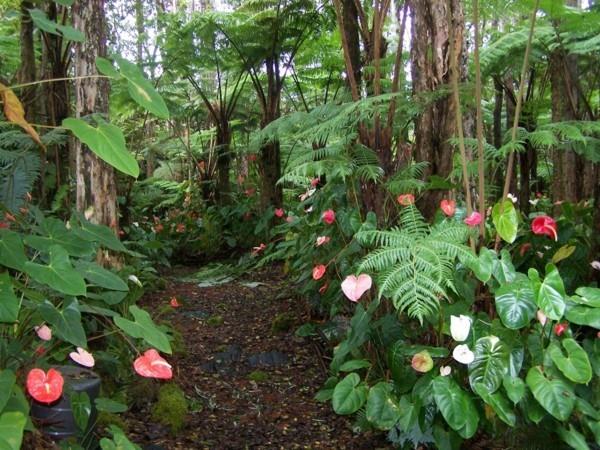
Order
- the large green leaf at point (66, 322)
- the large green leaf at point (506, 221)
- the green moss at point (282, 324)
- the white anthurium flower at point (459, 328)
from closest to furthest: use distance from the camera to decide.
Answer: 1. the large green leaf at point (66, 322)
2. the white anthurium flower at point (459, 328)
3. the large green leaf at point (506, 221)
4. the green moss at point (282, 324)

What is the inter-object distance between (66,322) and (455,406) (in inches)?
45.1

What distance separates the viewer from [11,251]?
1.20m

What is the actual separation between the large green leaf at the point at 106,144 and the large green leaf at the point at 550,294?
48.8 inches

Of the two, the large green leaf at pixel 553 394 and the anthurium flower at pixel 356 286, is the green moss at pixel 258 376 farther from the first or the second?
the large green leaf at pixel 553 394

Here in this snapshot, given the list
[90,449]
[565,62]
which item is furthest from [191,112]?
[90,449]

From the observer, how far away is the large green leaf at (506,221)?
1.77 m

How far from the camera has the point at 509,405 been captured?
161 centimetres

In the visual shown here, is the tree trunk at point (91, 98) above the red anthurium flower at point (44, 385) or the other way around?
above

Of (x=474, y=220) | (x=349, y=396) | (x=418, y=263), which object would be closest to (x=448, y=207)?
(x=474, y=220)

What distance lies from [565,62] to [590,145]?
124 centimetres

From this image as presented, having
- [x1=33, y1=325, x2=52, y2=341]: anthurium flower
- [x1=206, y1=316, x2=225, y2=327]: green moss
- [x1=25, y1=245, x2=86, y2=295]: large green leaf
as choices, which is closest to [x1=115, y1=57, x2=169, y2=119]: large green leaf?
[x1=25, y1=245, x2=86, y2=295]: large green leaf

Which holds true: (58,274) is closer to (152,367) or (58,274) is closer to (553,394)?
(152,367)

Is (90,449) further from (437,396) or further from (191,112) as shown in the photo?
(191,112)

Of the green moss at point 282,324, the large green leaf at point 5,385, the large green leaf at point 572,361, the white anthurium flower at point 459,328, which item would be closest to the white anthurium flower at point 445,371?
the white anthurium flower at point 459,328
